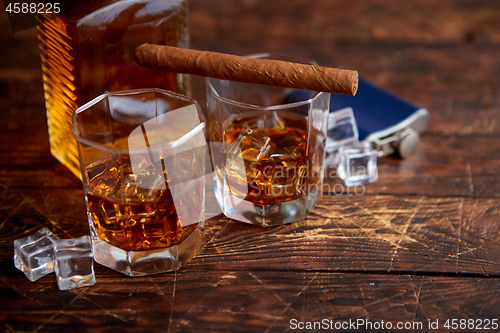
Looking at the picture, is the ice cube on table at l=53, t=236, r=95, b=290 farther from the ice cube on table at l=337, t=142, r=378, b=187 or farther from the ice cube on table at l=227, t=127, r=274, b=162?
the ice cube on table at l=337, t=142, r=378, b=187

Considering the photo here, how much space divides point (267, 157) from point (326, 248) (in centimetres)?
20

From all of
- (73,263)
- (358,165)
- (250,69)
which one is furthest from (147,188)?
(358,165)

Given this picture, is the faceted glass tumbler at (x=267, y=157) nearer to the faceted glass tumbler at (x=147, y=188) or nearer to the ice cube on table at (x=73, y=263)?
the faceted glass tumbler at (x=147, y=188)

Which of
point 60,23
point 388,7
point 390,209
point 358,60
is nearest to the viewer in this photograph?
point 60,23

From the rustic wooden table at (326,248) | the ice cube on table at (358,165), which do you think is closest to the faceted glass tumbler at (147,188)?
the rustic wooden table at (326,248)

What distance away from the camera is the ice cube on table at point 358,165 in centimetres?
111

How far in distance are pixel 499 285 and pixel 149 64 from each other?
0.75 m

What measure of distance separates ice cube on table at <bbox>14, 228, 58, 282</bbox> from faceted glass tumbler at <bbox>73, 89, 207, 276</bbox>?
0.26 feet

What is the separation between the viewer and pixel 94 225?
85 cm

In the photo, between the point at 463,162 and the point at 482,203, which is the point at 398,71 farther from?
the point at 482,203

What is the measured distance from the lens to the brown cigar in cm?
89

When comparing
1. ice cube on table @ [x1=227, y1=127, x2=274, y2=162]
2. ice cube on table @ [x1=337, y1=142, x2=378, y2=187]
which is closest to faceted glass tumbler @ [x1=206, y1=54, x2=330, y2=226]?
ice cube on table @ [x1=227, y1=127, x2=274, y2=162]

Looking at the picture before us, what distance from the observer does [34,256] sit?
33.2 inches

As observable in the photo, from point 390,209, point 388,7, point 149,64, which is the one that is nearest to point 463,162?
point 390,209
